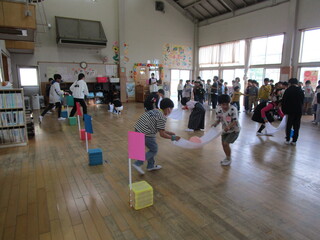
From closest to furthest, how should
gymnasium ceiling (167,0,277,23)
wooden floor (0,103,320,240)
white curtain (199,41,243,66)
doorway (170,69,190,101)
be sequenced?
wooden floor (0,103,320,240)
gymnasium ceiling (167,0,277,23)
white curtain (199,41,243,66)
doorway (170,69,190,101)

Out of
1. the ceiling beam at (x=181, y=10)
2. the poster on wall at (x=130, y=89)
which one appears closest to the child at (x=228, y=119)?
the poster on wall at (x=130, y=89)

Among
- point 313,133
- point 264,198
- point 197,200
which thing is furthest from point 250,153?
point 313,133

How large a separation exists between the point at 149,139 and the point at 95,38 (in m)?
9.73

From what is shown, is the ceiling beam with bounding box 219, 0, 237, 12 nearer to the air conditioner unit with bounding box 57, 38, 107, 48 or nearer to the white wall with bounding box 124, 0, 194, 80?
the white wall with bounding box 124, 0, 194, 80

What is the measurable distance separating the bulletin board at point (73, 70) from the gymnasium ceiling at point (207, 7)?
19.1 feet

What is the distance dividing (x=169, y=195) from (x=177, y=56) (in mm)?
13124

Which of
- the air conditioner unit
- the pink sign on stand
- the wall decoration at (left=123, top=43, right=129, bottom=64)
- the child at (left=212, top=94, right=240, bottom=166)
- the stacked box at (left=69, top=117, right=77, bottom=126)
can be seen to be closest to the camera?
the pink sign on stand

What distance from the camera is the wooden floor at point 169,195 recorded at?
6.79ft

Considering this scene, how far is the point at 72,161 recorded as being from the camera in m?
3.77

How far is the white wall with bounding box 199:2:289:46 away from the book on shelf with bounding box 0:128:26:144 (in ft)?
36.1

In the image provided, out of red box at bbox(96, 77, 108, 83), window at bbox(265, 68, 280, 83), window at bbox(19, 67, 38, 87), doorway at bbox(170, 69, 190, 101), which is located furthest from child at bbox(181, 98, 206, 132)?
doorway at bbox(170, 69, 190, 101)

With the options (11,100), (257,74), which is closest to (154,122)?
(11,100)

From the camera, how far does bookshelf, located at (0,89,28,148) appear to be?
4426 mm

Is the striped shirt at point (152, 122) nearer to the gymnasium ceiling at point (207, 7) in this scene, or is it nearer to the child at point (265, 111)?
the child at point (265, 111)
